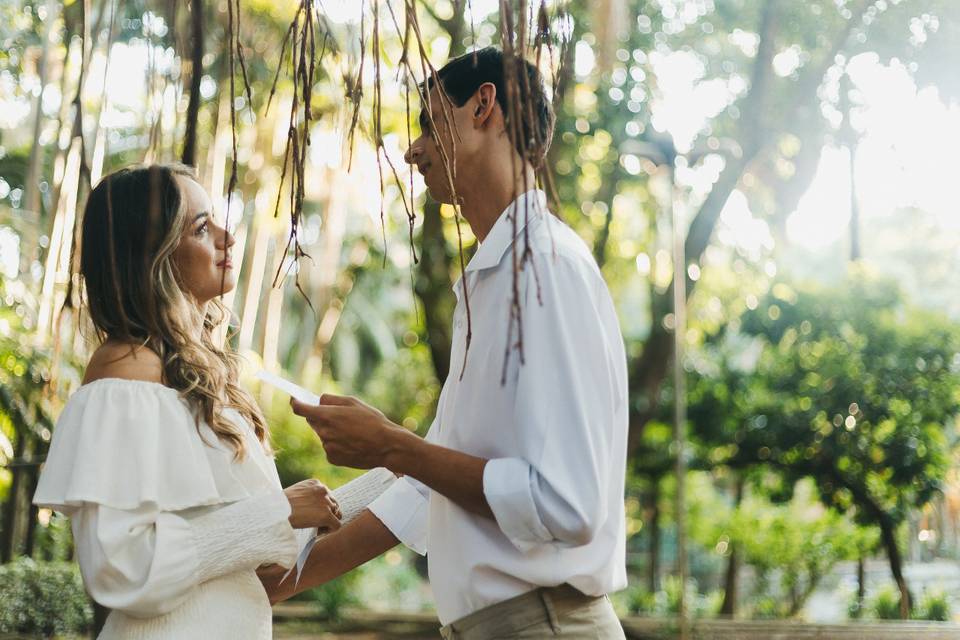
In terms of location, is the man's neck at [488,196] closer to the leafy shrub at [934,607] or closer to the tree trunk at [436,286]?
the tree trunk at [436,286]

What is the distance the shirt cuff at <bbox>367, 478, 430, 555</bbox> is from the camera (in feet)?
5.61

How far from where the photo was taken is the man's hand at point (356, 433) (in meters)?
1.32

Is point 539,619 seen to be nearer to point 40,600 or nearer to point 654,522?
point 40,600

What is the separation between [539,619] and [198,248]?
83 centimetres

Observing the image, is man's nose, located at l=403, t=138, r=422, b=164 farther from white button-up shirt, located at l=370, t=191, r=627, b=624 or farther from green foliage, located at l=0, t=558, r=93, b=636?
green foliage, located at l=0, t=558, r=93, b=636

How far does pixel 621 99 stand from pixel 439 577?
22.2ft

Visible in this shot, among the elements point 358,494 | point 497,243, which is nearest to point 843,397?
point 358,494

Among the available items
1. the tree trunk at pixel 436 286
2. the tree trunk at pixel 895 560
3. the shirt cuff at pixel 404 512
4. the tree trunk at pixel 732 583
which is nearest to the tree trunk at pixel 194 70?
the shirt cuff at pixel 404 512

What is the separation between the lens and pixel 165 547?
1.43 meters

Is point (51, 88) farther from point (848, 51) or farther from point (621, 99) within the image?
point (848, 51)

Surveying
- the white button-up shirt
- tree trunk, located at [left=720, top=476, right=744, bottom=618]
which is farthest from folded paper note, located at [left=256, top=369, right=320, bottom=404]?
tree trunk, located at [left=720, top=476, right=744, bottom=618]

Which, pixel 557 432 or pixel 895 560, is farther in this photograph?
pixel 895 560

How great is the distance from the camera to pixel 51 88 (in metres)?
6.77

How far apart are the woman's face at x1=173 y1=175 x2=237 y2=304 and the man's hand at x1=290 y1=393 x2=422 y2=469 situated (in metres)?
0.46
